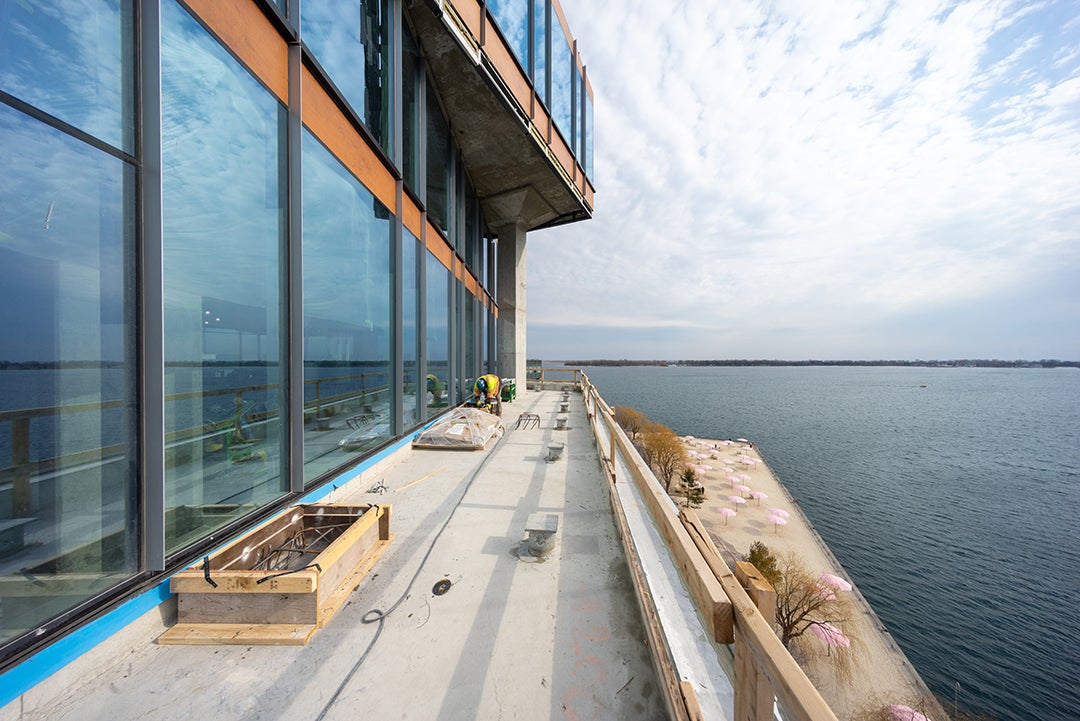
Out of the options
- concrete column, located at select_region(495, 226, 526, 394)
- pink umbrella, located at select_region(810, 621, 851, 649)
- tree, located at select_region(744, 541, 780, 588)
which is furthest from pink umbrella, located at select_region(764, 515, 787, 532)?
concrete column, located at select_region(495, 226, 526, 394)

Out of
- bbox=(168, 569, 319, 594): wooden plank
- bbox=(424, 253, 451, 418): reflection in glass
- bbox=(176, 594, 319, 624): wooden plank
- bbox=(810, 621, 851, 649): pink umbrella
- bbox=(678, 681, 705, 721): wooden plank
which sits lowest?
bbox=(810, 621, 851, 649): pink umbrella

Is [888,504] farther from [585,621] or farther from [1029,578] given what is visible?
[585,621]

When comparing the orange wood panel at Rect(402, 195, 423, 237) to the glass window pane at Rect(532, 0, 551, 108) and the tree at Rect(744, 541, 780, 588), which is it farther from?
the tree at Rect(744, 541, 780, 588)

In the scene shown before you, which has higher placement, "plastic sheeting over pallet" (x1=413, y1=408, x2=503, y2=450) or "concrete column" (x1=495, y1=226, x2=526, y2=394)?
"concrete column" (x1=495, y1=226, x2=526, y2=394)

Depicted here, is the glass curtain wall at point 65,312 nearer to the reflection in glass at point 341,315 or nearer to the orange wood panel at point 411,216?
the reflection in glass at point 341,315

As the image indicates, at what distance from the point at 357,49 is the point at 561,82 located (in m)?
9.71

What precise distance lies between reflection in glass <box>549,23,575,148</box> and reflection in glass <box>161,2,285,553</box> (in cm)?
1108

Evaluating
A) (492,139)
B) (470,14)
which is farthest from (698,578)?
(492,139)

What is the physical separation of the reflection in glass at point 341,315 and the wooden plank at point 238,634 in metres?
1.90

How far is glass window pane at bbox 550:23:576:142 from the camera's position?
40.9 feet

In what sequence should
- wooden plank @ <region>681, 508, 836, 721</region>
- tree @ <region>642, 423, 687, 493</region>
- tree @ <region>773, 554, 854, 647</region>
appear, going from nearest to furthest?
wooden plank @ <region>681, 508, 836, 721</region>
tree @ <region>773, 554, 854, 647</region>
tree @ <region>642, 423, 687, 493</region>

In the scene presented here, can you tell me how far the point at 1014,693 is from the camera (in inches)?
480

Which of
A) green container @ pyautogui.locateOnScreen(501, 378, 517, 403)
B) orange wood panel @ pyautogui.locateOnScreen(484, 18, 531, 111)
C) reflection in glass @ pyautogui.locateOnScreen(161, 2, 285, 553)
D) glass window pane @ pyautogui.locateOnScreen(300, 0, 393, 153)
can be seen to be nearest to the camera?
reflection in glass @ pyautogui.locateOnScreen(161, 2, 285, 553)

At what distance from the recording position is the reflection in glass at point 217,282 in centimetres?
292
